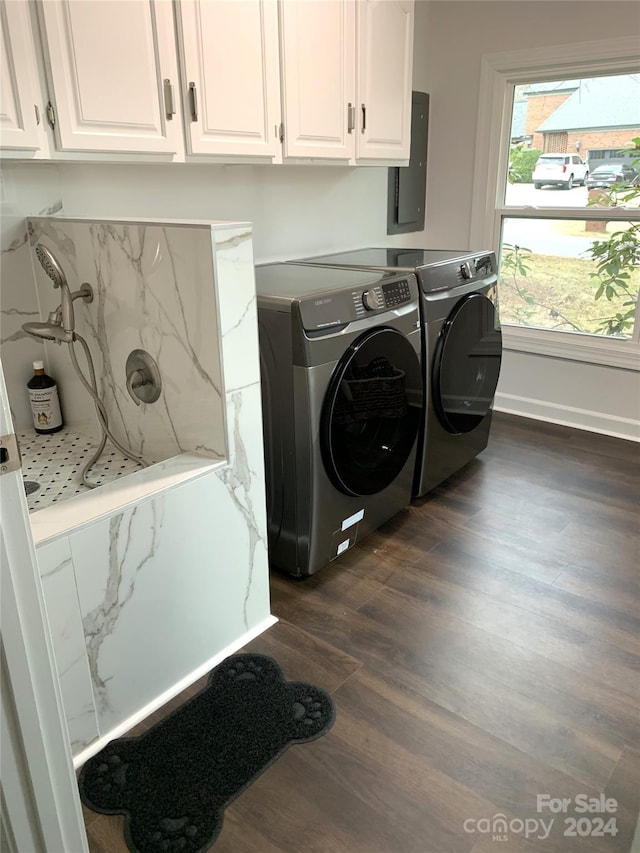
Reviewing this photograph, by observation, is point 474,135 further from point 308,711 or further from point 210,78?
point 308,711

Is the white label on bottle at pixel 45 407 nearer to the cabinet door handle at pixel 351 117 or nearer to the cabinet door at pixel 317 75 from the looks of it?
the cabinet door at pixel 317 75

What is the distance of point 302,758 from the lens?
1566 millimetres

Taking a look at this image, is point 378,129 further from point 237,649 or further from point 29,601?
point 29,601

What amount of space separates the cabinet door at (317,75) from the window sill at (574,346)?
1.71 m

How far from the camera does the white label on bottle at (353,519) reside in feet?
7.43

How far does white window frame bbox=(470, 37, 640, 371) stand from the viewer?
3.05m

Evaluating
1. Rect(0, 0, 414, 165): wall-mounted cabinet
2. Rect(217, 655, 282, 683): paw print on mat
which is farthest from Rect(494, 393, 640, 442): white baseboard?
Rect(217, 655, 282, 683): paw print on mat

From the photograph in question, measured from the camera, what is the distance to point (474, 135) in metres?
3.54

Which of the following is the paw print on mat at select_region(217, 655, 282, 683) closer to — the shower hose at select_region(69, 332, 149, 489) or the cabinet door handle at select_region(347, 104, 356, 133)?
the shower hose at select_region(69, 332, 149, 489)

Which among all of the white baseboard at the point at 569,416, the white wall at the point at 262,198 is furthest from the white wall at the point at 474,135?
the white wall at the point at 262,198

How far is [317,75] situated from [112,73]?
891 mm

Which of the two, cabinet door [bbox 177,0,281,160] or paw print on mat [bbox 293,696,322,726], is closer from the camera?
paw print on mat [bbox 293,696,322,726]

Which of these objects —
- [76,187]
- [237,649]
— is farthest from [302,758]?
[76,187]

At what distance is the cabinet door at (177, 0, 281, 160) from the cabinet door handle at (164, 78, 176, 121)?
55mm
